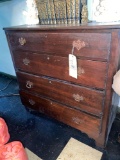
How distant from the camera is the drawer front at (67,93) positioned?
3.10 ft

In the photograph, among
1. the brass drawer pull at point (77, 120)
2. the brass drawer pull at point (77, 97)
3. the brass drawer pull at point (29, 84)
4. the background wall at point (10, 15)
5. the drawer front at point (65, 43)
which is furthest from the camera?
the background wall at point (10, 15)

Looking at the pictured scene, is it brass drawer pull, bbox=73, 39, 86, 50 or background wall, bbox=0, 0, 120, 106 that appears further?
background wall, bbox=0, 0, 120, 106

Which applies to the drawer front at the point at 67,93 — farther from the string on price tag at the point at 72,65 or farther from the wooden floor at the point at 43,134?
the wooden floor at the point at 43,134

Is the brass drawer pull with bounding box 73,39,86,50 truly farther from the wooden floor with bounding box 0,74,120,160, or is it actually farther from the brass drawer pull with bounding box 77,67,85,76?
the wooden floor with bounding box 0,74,120,160

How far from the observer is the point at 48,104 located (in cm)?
125

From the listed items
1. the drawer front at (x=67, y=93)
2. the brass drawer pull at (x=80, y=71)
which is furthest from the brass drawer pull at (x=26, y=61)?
the brass drawer pull at (x=80, y=71)

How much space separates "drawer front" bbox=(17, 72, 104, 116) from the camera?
3.10 feet

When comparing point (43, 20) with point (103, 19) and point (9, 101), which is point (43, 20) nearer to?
point (103, 19)

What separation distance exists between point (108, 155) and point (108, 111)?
0.41 m

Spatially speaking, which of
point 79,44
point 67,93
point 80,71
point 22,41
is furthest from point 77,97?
point 22,41

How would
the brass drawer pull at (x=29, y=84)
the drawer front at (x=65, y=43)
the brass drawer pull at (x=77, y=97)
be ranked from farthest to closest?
the brass drawer pull at (x=29, y=84) < the brass drawer pull at (x=77, y=97) < the drawer front at (x=65, y=43)

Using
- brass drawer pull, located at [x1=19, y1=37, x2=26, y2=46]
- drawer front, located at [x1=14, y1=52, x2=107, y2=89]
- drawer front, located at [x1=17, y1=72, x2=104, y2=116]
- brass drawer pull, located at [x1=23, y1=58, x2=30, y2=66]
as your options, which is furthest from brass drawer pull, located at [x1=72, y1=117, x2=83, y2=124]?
brass drawer pull, located at [x1=19, y1=37, x2=26, y2=46]

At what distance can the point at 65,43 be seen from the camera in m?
0.88

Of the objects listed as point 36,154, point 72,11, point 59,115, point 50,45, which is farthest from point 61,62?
point 36,154
